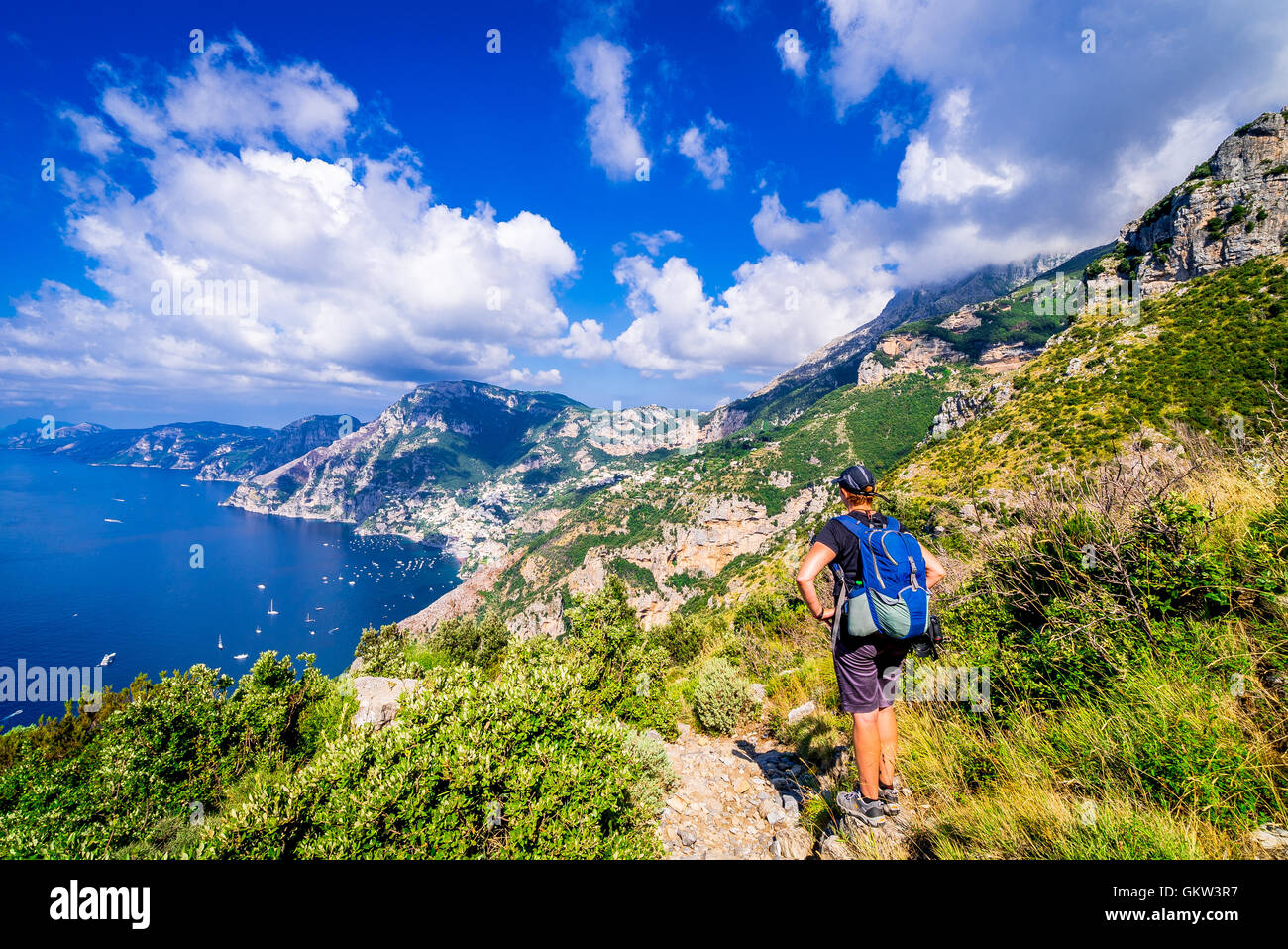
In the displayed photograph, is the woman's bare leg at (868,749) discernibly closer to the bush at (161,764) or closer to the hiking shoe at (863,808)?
the hiking shoe at (863,808)

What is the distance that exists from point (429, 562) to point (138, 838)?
19167 centimetres

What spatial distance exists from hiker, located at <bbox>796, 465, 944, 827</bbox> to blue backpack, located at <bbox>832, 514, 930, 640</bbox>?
0.06 meters

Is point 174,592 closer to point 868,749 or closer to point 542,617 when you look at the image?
point 542,617

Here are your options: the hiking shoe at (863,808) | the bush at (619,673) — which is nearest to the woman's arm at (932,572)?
the hiking shoe at (863,808)

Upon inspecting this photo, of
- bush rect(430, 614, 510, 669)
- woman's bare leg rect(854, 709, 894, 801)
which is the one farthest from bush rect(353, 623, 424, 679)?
woman's bare leg rect(854, 709, 894, 801)

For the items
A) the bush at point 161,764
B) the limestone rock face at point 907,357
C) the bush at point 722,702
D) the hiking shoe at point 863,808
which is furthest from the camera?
the limestone rock face at point 907,357

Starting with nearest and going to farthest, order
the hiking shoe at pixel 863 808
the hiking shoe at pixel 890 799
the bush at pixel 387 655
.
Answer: the hiking shoe at pixel 863 808 < the hiking shoe at pixel 890 799 < the bush at pixel 387 655

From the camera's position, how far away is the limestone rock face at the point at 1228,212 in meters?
36.7

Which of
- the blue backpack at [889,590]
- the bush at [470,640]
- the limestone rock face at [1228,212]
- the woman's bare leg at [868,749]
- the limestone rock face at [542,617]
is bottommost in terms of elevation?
the limestone rock face at [542,617]

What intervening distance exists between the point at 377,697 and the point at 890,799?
17.3 metres

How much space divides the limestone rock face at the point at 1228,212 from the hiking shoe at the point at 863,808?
196ft

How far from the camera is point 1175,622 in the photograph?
355 centimetres

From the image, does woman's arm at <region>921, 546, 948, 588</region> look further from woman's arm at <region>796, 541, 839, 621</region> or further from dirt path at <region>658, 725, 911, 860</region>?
dirt path at <region>658, 725, 911, 860</region>
